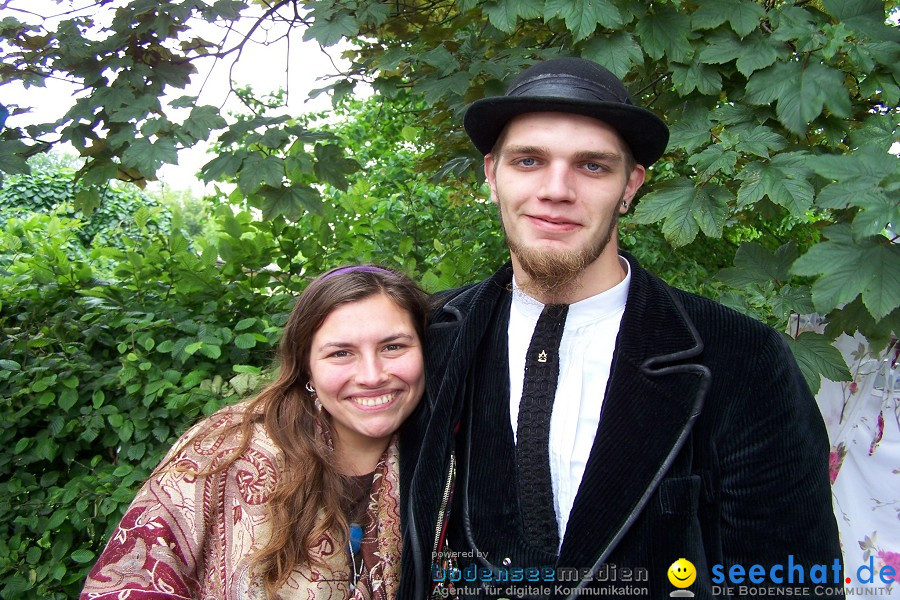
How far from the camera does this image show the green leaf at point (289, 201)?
2.54m

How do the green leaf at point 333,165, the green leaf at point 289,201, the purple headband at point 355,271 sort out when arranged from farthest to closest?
the green leaf at point 333,165 → the green leaf at point 289,201 → the purple headband at point 355,271

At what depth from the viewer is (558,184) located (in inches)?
69.5

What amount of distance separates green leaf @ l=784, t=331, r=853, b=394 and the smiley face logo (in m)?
0.67

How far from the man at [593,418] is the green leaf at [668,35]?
1.33ft

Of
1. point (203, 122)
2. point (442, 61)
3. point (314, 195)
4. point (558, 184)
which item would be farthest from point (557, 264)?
point (203, 122)

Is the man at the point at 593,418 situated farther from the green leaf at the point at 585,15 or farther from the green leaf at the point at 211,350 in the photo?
the green leaf at the point at 211,350

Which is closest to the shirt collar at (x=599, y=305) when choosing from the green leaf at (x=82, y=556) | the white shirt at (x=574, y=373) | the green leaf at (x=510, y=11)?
the white shirt at (x=574, y=373)

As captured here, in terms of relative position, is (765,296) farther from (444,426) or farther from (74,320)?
(74,320)

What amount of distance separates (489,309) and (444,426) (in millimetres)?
359

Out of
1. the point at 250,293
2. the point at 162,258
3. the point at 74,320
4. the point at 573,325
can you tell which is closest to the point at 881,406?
the point at 573,325

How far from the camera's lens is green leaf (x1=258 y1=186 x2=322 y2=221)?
2.54 meters

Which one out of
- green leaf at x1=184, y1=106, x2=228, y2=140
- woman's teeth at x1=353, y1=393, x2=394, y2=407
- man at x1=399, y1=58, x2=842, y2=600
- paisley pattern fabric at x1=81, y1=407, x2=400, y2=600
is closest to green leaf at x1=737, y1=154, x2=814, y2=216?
man at x1=399, y1=58, x2=842, y2=600

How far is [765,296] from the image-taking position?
6.89 ft

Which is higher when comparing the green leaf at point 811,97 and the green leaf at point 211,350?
the green leaf at point 811,97
